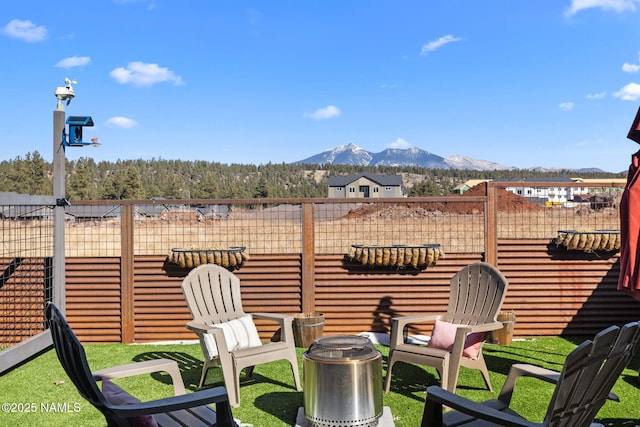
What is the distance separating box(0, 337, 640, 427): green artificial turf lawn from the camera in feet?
12.5

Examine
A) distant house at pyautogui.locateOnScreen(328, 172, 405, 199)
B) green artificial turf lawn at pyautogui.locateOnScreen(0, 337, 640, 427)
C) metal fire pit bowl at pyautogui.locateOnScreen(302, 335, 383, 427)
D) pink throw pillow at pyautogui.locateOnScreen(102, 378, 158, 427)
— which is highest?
distant house at pyautogui.locateOnScreen(328, 172, 405, 199)

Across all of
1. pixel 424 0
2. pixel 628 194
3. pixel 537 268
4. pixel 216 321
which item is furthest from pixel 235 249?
pixel 424 0

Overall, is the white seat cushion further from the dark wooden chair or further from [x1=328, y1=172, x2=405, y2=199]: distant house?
[x1=328, y1=172, x2=405, y2=199]: distant house

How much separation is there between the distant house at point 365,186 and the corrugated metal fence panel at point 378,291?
62163 mm

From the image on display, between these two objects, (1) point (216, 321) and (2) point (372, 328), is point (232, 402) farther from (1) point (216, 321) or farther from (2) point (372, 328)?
(2) point (372, 328)

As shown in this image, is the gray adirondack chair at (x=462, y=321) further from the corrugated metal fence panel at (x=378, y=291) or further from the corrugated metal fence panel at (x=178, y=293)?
the corrugated metal fence panel at (x=178, y=293)

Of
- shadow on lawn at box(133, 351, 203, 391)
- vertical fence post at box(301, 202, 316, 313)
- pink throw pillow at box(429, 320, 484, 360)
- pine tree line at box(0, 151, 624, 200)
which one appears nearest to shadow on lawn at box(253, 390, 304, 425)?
shadow on lawn at box(133, 351, 203, 391)

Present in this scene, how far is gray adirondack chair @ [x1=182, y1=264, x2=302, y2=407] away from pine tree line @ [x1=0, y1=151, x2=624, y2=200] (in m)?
53.5

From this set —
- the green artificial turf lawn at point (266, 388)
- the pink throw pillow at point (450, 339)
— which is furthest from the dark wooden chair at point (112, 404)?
the pink throw pillow at point (450, 339)

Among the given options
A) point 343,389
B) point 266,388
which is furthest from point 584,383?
point 266,388

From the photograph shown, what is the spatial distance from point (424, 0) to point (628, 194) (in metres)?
13.9

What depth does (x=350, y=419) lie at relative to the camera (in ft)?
10.8

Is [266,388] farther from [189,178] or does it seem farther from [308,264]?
[189,178]

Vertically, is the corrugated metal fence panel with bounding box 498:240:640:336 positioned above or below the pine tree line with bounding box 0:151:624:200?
below
